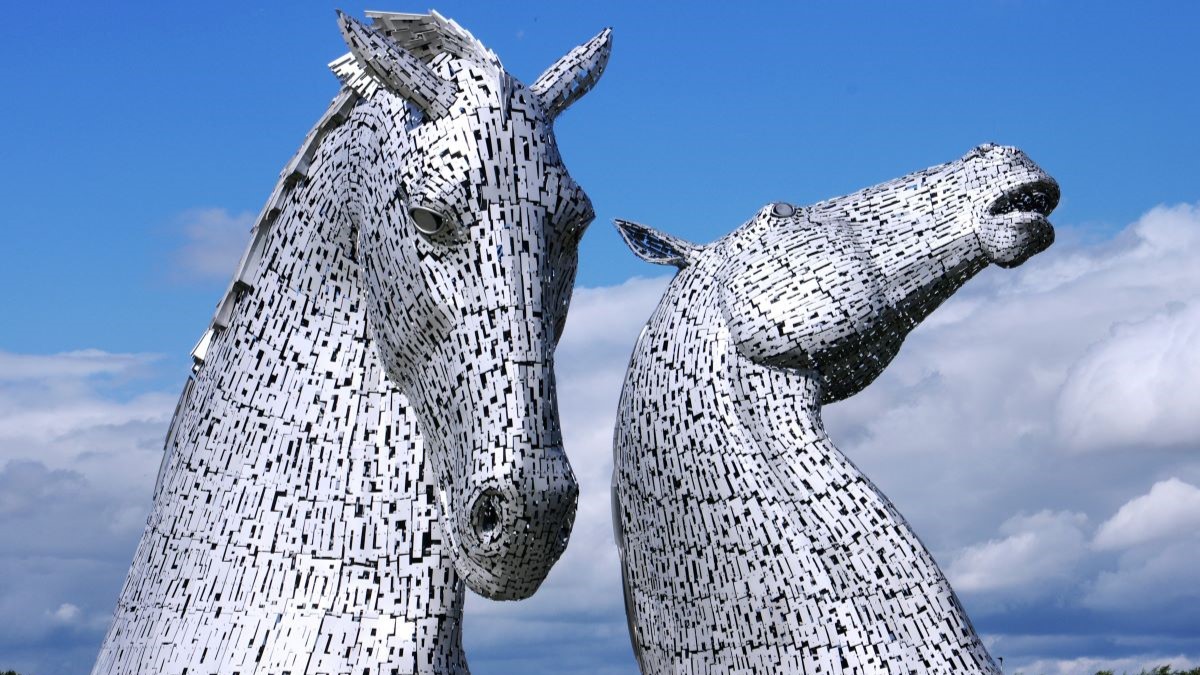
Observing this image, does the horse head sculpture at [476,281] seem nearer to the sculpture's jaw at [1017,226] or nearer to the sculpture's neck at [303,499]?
the sculpture's neck at [303,499]

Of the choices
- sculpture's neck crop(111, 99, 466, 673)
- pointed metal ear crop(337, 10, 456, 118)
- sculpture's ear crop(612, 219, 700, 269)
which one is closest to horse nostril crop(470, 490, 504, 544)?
sculpture's neck crop(111, 99, 466, 673)

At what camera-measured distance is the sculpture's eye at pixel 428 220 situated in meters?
2.35

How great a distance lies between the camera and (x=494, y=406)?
7.48 ft

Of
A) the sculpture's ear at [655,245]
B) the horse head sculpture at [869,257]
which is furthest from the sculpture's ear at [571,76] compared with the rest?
the sculpture's ear at [655,245]

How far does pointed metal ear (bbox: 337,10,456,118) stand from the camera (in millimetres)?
2453

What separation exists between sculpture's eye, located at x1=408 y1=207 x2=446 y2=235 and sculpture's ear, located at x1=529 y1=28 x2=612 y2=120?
0.36 metres

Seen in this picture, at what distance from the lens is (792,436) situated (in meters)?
4.46

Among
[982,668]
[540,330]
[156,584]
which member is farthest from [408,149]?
[982,668]

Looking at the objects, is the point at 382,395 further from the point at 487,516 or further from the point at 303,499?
the point at 487,516

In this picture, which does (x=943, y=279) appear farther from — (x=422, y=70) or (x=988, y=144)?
→ (x=422, y=70)

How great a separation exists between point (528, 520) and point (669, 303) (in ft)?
8.91

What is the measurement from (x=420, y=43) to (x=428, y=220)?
1.60 ft

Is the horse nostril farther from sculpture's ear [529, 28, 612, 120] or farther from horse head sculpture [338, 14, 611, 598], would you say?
sculpture's ear [529, 28, 612, 120]

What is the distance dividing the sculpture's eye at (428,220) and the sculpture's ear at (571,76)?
358mm
